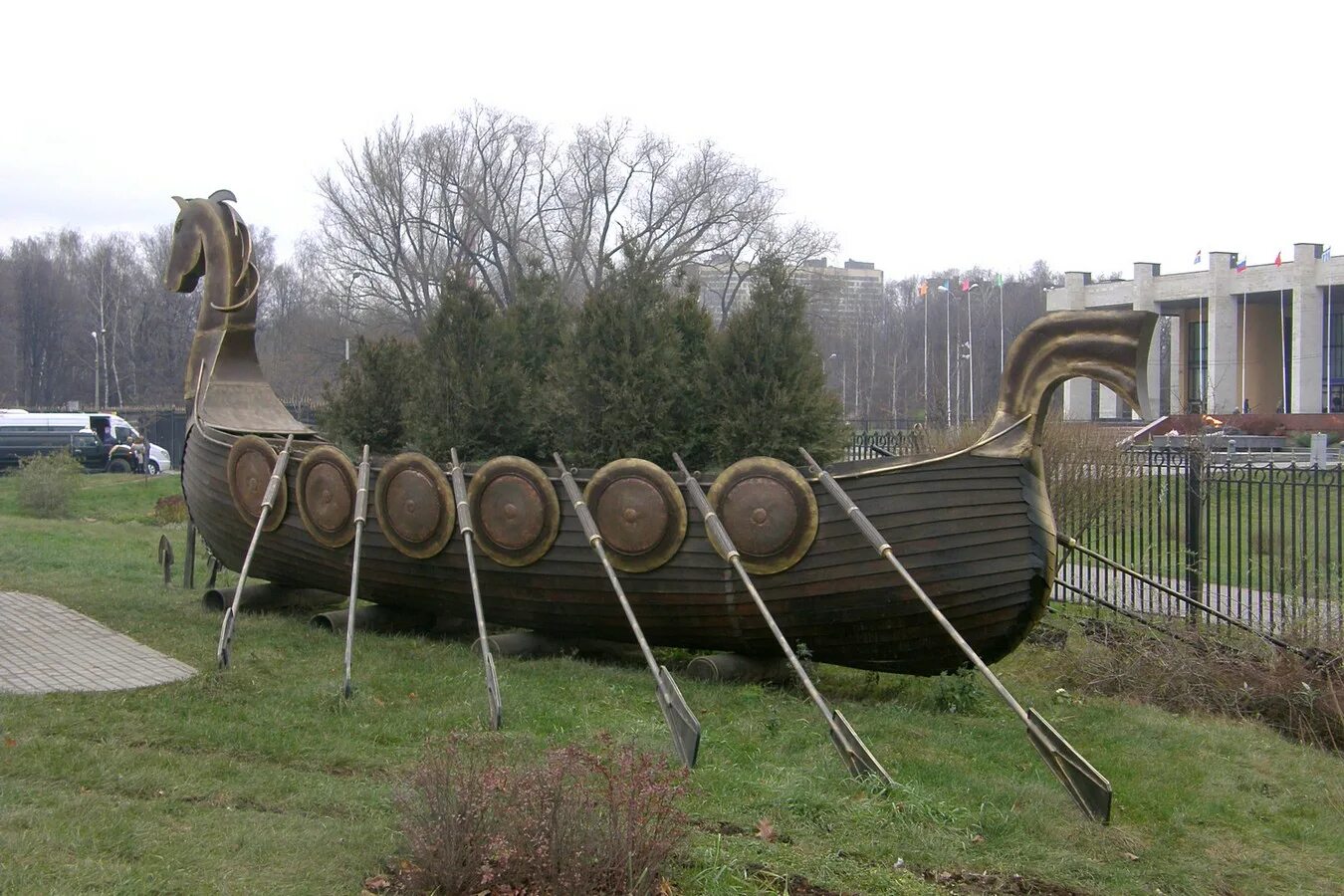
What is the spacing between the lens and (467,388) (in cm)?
1122

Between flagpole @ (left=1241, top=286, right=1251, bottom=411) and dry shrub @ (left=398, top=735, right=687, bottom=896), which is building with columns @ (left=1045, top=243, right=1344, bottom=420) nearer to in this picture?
flagpole @ (left=1241, top=286, right=1251, bottom=411)

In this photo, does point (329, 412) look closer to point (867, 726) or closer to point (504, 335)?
point (504, 335)

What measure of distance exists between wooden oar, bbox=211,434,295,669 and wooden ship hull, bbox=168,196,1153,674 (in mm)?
232

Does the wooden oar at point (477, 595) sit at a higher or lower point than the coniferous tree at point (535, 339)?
lower

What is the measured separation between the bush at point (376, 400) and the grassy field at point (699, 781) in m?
4.57

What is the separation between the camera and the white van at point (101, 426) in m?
32.9

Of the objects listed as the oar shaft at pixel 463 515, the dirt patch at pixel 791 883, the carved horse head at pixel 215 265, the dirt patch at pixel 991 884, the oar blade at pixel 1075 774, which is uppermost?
the carved horse head at pixel 215 265

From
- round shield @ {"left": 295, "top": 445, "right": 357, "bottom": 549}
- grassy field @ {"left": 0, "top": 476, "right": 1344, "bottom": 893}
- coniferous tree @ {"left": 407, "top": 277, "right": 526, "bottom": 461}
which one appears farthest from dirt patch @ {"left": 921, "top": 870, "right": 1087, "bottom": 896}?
coniferous tree @ {"left": 407, "top": 277, "right": 526, "bottom": 461}

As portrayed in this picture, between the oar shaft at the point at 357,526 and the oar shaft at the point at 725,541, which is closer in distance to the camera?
the oar shaft at the point at 725,541

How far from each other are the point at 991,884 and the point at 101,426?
1340 inches

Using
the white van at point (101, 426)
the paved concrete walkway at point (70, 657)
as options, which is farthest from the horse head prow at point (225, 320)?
the white van at point (101, 426)

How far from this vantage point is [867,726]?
6.92 meters

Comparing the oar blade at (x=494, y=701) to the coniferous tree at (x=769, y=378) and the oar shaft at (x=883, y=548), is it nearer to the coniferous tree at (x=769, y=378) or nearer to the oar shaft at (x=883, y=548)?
the oar shaft at (x=883, y=548)

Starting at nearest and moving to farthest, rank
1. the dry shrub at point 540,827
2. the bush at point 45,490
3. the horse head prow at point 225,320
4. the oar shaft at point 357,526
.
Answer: the dry shrub at point 540,827, the oar shaft at point 357,526, the horse head prow at point 225,320, the bush at point 45,490
